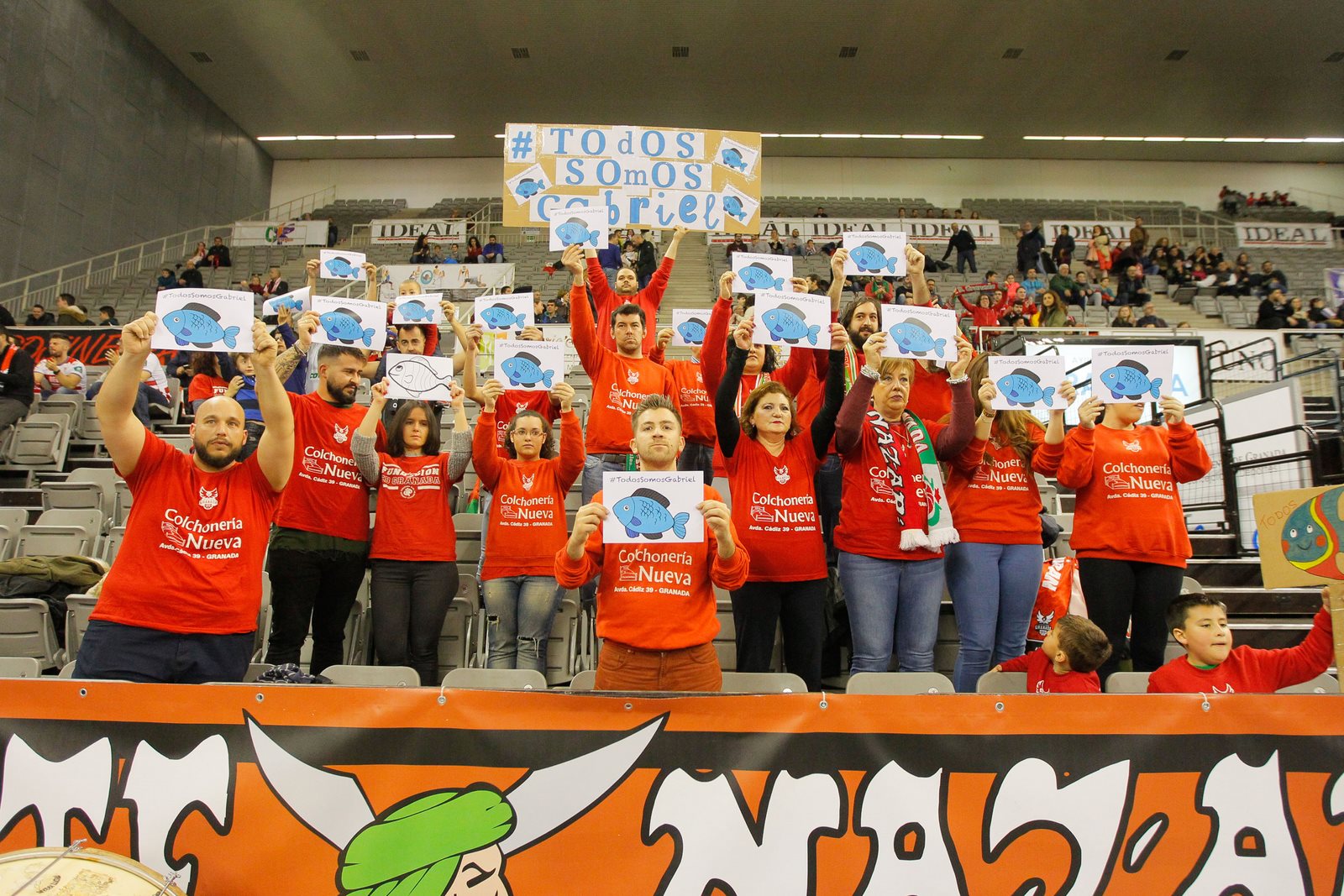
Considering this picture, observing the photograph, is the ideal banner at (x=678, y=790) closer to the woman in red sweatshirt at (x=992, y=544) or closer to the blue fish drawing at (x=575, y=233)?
the woman in red sweatshirt at (x=992, y=544)

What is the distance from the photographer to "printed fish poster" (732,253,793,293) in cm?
417

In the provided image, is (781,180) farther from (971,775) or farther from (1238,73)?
(971,775)

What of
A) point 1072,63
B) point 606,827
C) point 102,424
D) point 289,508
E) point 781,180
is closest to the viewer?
point 606,827

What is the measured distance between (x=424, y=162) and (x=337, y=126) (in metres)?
2.39

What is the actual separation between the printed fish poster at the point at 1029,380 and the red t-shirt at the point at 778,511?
87 cm

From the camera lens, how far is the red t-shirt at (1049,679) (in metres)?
3.03

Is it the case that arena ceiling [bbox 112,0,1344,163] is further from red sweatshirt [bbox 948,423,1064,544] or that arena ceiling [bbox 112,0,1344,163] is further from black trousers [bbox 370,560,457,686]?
black trousers [bbox 370,560,457,686]

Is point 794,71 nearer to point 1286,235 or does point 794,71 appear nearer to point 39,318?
point 1286,235

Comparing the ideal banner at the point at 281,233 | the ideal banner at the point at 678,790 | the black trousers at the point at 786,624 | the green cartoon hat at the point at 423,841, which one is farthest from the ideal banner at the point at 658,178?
the ideal banner at the point at 281,233

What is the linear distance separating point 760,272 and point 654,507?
2.03 metres

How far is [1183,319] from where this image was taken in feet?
47.6

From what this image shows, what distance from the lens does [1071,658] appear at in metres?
3.02

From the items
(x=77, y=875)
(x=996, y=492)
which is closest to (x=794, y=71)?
(x=996, y=492)

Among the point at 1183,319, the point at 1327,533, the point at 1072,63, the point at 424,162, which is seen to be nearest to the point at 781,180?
the point at 1072,63
